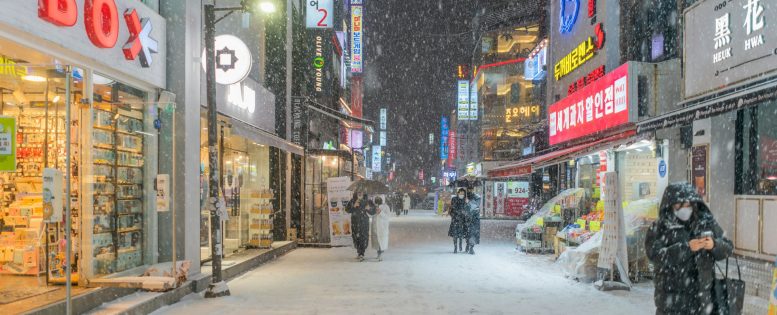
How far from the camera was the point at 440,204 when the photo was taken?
146 feet

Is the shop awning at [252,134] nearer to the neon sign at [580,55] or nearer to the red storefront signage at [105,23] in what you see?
the red storefront signage at [105,23]

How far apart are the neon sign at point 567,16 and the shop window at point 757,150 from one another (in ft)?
35.6

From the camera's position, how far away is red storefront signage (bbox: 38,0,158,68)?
23.7 feet

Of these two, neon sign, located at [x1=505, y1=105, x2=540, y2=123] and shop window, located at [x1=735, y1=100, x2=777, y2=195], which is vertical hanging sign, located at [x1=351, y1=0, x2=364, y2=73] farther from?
shop window, located at [x1=735, y1=100, x2=777, y2=195]

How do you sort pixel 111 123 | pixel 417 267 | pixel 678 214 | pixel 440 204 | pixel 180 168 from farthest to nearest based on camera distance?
pixel 440 204 < pixel 417 267 < pixel 180 168 < pixel 111 123 < pixel 678 214

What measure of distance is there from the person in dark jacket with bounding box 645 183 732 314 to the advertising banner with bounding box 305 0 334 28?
63.8 feet

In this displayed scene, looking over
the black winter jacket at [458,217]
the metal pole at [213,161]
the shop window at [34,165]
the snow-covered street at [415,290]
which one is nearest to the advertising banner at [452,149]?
the black winter jacket at [458,217]

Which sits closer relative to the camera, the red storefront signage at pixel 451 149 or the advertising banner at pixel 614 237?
the advertising banner at pixel 614 237

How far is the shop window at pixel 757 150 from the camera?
9188 mm

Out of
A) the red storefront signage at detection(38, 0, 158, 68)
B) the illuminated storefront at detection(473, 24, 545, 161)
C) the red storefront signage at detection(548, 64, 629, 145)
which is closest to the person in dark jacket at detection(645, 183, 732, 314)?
the red storefront signage at detection(38, 0, 158, 68)

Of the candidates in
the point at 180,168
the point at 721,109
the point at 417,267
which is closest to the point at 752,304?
the point at 721,109

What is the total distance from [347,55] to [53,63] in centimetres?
3975

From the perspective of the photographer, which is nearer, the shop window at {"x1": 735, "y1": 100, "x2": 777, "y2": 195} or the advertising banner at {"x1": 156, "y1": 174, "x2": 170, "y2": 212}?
the shop window at {"x1": 735, "y1": 100, "x2": 777, "y2": 195}

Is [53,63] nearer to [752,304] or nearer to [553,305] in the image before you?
[553,305]
